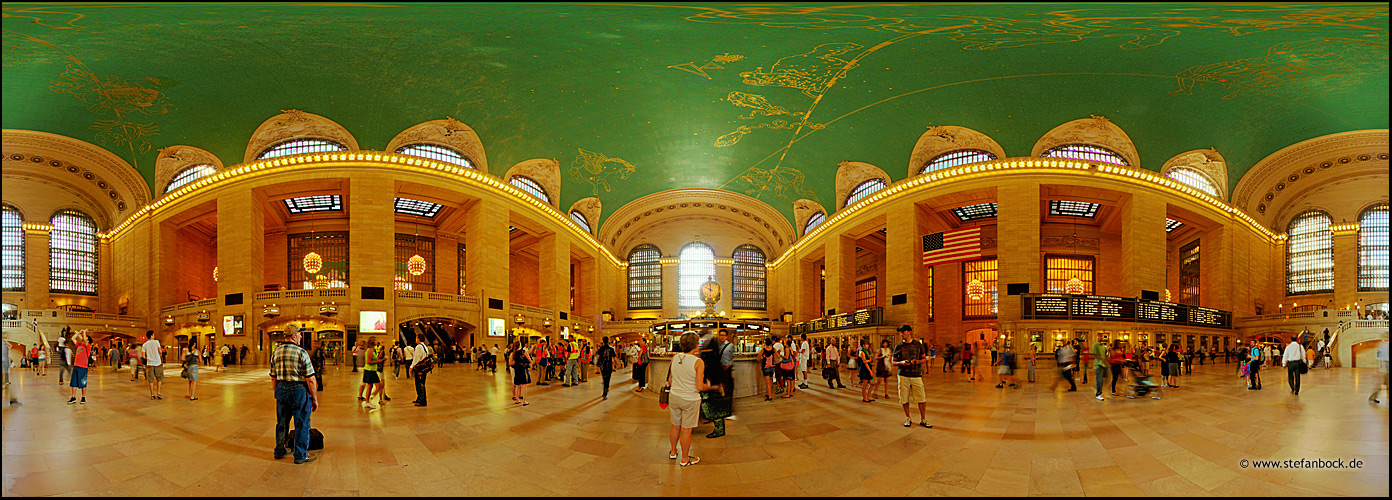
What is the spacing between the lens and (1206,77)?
14.7 meters

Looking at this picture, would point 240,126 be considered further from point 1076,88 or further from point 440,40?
point 1076,88

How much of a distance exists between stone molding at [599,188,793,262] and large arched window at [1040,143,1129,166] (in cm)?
1666

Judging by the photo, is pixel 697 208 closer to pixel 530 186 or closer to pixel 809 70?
pixel 530 186

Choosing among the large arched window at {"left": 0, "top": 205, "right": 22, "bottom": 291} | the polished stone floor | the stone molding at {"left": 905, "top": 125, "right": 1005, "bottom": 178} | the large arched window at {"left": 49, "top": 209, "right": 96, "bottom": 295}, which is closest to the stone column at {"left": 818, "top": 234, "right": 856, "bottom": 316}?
the stone molding at {"left": 905, "top": 125, "right": 1005, "bottom": 178}

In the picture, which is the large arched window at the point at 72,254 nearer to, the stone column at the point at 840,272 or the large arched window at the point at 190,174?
the large arched window at the point at 190,174

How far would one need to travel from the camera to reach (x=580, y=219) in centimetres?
3791

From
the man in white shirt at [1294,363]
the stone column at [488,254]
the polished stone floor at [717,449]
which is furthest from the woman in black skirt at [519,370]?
the stone column at [488,254]

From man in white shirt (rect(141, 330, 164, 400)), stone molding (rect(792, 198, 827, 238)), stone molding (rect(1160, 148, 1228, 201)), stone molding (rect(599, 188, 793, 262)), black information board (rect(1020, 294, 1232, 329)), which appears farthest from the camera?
stone molding (rect(599, 188, 793, 262))

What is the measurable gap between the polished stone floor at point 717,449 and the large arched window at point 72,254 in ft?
83.9

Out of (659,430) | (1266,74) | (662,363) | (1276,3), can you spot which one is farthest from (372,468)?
(1266,74)

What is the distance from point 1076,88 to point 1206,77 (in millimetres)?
3151

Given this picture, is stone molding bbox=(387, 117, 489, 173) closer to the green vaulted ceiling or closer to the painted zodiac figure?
the green vaulted ceiling

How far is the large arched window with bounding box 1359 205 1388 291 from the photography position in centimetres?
2086

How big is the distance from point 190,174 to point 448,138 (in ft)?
32.8
